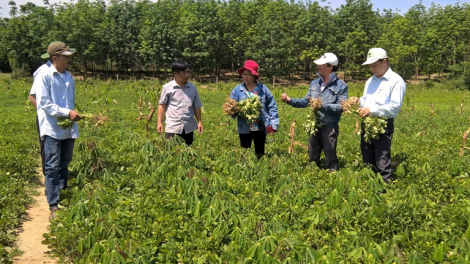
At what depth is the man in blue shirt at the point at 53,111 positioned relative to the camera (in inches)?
189

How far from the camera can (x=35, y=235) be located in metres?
4.48

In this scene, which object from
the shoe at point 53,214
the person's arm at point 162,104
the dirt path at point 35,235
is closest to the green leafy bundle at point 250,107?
the person's arm at point 162,104

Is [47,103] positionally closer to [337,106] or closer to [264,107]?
[264,107]

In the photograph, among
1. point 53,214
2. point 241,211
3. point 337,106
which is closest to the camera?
point 241,211

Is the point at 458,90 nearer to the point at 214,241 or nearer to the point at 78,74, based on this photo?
the point at 214,241

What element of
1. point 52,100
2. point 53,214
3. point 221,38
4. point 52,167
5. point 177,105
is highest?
point 221,38

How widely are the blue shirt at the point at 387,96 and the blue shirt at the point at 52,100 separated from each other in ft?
13.1

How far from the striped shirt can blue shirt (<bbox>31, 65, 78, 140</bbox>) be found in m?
1.38

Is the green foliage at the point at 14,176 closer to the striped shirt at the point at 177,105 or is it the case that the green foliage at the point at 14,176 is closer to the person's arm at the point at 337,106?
the striped shirt at the point at 177,105

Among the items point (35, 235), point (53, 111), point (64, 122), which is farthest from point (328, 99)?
point (35, 235)

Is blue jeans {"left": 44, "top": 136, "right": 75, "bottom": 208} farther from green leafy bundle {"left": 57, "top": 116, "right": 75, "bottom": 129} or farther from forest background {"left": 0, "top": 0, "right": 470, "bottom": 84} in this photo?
forest background {"left": 0, "top": 0, "right": 470, "bottom": 84}

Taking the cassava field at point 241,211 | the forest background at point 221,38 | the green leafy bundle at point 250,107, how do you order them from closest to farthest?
the cassava field at point 241,211, the green leafy bundle at point 250,107, the forest background at point 221,38

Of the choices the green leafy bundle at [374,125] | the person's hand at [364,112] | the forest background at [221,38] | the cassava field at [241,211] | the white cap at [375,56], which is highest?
the forest background at [221,38]

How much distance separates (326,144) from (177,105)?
93.2 inches
